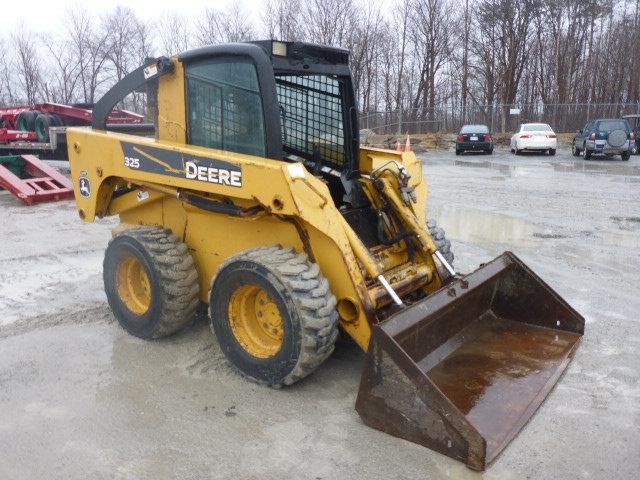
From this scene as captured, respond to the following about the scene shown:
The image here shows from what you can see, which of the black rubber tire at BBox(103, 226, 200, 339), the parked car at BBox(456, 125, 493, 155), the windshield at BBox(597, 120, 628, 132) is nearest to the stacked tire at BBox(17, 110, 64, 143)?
the black rubber tire at BBox(103, 226, 200, 339)

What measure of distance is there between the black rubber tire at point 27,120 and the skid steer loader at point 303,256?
11242 millimetres

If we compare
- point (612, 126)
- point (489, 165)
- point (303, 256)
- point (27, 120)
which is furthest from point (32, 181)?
point (612, 126)

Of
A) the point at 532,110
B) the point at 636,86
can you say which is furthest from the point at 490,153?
the point at 636,86

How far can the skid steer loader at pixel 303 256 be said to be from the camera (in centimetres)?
339

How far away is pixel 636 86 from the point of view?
36844 millimetres

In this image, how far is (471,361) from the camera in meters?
3.89

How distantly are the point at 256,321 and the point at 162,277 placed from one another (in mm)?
825

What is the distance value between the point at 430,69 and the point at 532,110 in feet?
21.7

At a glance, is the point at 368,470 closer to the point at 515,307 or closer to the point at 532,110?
the point at 515,307

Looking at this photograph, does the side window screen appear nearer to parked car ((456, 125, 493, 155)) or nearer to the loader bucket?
the loader bucket

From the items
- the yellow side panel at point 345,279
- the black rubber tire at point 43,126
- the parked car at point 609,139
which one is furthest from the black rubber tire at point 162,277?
the parked car at point 609,139

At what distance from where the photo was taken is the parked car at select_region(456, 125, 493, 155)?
2427cm

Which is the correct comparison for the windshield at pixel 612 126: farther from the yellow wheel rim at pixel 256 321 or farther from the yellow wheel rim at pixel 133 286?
the yellow wheel rim at pixel 256 321

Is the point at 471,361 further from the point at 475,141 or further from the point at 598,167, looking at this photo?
the point at 475,141
